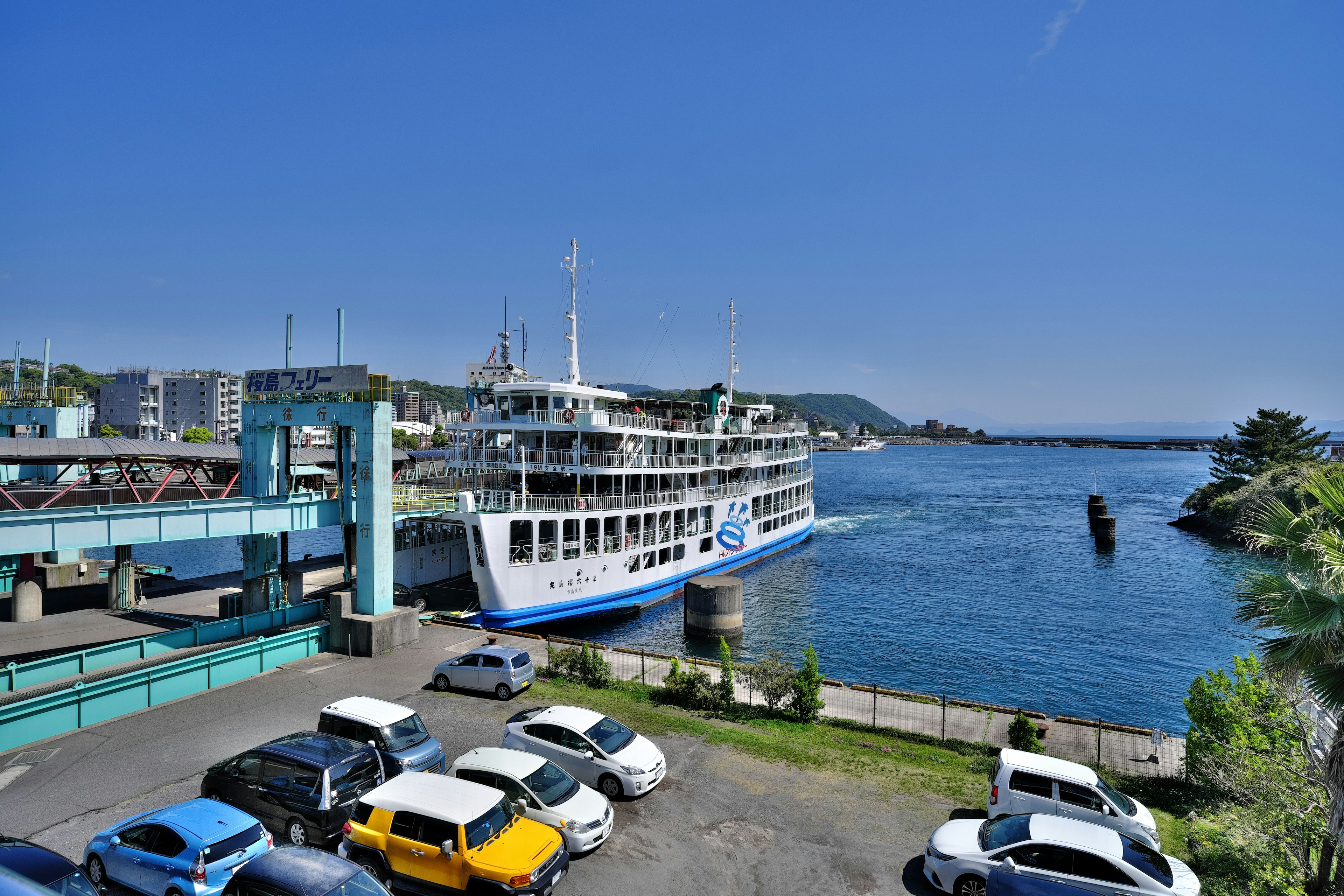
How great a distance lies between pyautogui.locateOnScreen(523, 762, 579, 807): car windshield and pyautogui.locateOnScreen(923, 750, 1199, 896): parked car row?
6117mm

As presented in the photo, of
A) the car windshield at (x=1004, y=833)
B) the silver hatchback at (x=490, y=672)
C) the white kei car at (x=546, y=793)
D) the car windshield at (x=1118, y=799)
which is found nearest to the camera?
the car windshield at (x=1004, y=833)

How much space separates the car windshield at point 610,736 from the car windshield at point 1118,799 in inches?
344

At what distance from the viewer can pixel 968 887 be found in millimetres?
10930

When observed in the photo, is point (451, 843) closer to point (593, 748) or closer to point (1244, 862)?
point (593, 748)

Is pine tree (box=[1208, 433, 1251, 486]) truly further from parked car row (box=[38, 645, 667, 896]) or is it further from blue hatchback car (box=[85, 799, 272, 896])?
blue hatchback car (box=[85, 799, 272, 896])

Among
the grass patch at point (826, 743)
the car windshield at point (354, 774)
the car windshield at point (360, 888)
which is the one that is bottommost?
the grass patch at point (826, 743)

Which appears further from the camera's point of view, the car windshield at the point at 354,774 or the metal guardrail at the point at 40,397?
the metal guardrail at the point at 40,397

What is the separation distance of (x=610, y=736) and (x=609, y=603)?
21103 millimetres

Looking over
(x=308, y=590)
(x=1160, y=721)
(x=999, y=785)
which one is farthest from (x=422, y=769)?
(x=1160, y=721)

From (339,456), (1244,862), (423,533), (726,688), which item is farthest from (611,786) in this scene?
(423,533)

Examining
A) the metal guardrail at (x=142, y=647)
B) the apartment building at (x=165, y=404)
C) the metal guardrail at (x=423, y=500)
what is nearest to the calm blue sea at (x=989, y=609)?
the metal guardrail at (x=423, y=500)

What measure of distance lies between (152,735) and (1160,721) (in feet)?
106

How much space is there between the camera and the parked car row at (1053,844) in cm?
991

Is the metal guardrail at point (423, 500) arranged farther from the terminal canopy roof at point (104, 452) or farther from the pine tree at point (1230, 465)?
the pine tree at point (1230, 465)
